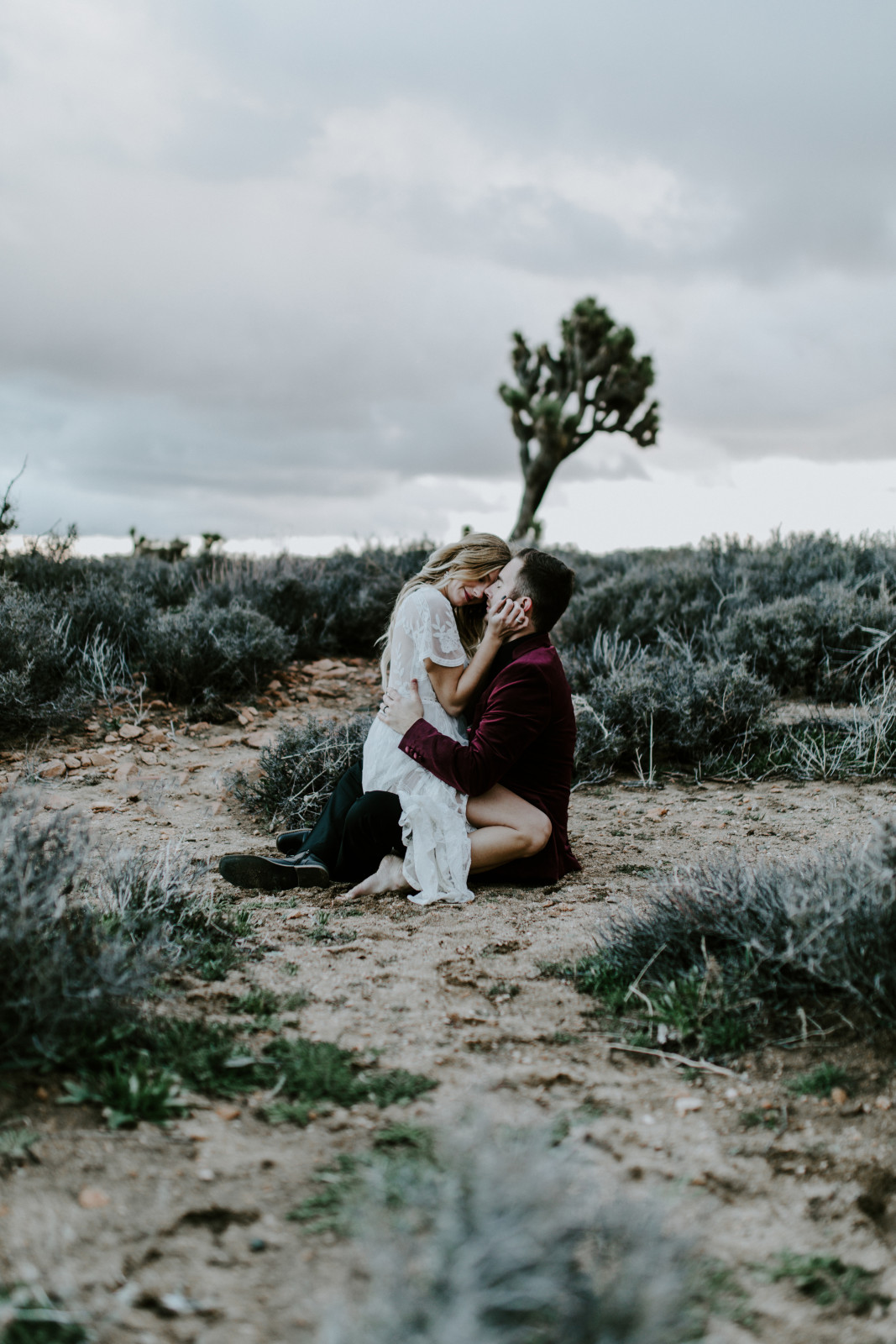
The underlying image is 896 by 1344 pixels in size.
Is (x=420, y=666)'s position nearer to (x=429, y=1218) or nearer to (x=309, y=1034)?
(x=309, y=1034)

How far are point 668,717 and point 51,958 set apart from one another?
16.3ft

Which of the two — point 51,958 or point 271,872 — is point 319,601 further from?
point 51,958

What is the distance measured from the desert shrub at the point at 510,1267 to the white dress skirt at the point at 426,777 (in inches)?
98.4

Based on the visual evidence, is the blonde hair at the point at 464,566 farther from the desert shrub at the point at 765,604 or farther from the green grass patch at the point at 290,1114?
the desert shrub at the point at 765,604

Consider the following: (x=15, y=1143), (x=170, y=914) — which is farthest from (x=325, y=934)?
(x=15, y=1143)

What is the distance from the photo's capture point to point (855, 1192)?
6.88 feet

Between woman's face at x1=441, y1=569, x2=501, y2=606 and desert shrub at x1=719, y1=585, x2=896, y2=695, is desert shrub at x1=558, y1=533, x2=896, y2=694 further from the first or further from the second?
woman's face at x1=441, y1=569, x2=501, y2=606

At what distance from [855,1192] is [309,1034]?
145 centimetres

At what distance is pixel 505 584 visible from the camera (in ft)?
14.2

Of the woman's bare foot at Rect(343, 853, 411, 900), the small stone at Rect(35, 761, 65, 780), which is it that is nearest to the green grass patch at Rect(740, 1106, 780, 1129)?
the woman's bare foot at Rect(343, 853, 411, 900)

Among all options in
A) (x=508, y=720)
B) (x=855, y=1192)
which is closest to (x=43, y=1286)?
(x=855, y=1192)

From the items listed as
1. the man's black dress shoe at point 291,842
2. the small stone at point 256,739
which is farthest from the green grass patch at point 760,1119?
the small stone at point 256,739

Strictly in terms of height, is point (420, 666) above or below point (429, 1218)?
above

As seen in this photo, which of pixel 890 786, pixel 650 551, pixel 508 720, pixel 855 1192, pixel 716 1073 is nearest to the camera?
pixel 855 1192
